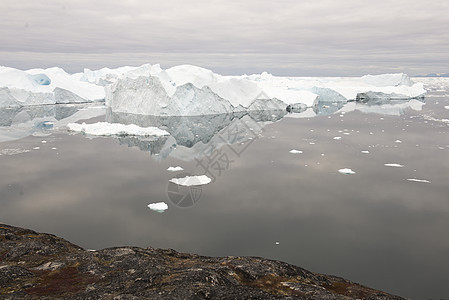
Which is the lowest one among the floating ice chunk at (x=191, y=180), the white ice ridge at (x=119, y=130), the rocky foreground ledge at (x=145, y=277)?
the white ice ridge at (x=119, y=130)

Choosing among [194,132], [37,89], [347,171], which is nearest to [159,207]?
[347,171]

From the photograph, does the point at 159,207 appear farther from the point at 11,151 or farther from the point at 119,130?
the point at 119,130

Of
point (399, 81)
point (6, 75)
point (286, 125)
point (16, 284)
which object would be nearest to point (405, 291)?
point (16, 284)

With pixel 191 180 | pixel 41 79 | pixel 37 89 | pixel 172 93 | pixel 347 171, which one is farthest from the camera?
pixel 41 79

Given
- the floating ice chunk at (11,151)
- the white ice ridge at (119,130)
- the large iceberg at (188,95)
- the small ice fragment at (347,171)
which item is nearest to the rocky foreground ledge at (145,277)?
the small ice fragment at (347,171)

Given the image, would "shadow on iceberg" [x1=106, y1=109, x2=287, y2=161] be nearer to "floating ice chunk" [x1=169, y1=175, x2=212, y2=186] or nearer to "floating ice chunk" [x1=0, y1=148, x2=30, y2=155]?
"floating ice chunk" [x1=169, y1=175, x2=212, y2=186]

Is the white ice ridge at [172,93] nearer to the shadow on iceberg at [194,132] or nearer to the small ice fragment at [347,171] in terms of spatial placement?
the shadow on iceberg at [194,132]

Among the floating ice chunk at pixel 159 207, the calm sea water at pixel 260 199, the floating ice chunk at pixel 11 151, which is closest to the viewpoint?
the calm sea water at pixel 260 199

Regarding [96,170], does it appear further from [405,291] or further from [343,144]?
[343,144]
